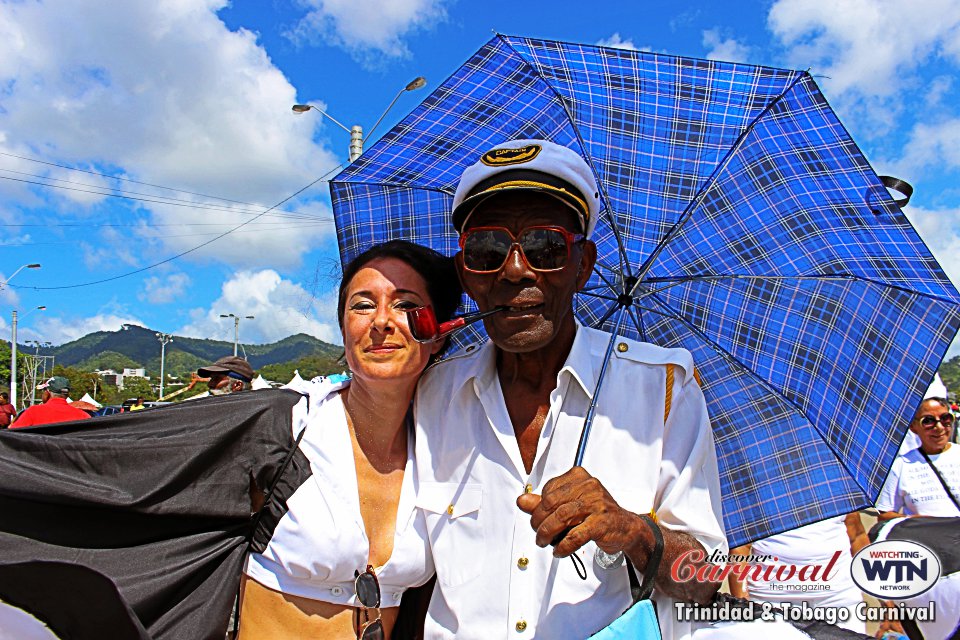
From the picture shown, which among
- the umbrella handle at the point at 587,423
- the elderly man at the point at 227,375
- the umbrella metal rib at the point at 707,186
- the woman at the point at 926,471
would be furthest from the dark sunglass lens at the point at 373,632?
the elderly man at the point at 227,375

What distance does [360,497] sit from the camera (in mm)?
2406

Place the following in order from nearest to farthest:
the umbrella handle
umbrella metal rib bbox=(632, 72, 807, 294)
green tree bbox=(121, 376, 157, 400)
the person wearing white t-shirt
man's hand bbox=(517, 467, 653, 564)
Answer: man's hand bbox=(517, 467, 653, 564) < the umbrella handle < umbrella metal rib bbox=(632, 72, 807, 294) < the person wearing white t-shirt < green tree bbox=(121, 376, 157, 400)

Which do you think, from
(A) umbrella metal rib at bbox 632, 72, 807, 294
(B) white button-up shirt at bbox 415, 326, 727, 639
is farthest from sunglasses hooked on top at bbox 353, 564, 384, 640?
(A) umbrella metal rib at bbox 632, 72, 807, 294

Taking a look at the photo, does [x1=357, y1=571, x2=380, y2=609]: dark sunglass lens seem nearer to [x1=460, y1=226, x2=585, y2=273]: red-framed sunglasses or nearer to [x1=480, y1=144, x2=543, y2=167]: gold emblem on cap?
[x1=460, y1=226, x2=585, y2=273]: red-framed sunglasses

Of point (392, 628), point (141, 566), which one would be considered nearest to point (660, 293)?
point (392, 628)

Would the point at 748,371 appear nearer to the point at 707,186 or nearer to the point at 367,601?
the point at 707,186

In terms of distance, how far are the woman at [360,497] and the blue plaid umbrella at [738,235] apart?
0.50m

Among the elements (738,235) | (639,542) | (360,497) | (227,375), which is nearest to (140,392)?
(227,375)

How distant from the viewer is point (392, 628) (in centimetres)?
243

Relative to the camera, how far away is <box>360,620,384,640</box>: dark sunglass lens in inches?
91.5

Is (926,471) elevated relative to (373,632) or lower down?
elevated

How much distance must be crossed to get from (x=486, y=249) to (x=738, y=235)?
100 centimetres

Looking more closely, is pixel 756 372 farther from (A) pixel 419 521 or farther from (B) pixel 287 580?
(B) pixel 287 580

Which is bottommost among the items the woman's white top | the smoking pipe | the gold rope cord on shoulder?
the woman's white top
